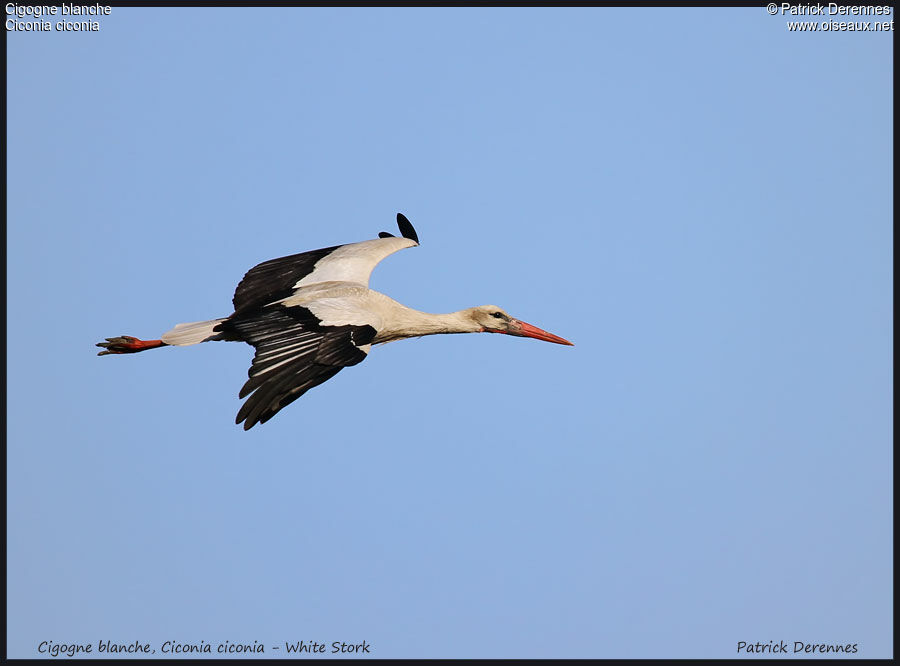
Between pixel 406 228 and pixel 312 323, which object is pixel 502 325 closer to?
pixel 406 228

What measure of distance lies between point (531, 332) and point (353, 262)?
1.80 meters

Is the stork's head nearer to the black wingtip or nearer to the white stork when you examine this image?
the white stork

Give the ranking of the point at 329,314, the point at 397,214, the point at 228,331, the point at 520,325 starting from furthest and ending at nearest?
the point at 397,214 → the point at 520,325 → the point at 228,331 → the point at 329,314

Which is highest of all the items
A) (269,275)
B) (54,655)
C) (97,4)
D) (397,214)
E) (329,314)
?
(97,4)

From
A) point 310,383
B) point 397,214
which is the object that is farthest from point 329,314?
point 397,214

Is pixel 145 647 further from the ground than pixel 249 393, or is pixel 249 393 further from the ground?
pixel 249 393

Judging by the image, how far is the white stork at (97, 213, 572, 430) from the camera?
349 inches

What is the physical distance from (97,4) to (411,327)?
4.99 meters

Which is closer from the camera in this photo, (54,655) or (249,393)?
(249,393)

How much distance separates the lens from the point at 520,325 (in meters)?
11.5

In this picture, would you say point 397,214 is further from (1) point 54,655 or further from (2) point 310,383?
(1) point 54,655

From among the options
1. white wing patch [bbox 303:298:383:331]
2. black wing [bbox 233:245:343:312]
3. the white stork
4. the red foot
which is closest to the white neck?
the white stork

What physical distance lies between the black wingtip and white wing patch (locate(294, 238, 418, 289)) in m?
0.35

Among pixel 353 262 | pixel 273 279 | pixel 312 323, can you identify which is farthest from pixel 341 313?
→ pixel 353 262
